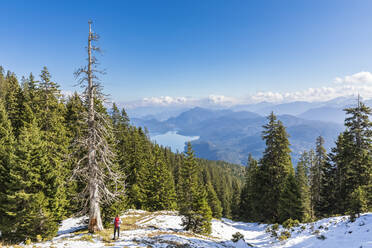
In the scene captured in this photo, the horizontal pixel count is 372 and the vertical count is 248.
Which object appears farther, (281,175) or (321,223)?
(281,175)

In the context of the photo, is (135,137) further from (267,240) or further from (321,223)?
(321,223)

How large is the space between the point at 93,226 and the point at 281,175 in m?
26.9

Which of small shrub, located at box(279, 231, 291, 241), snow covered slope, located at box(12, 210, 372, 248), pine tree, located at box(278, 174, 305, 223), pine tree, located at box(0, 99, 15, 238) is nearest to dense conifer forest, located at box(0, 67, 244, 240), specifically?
pine tree, located at box(0, 99, 15, 238)

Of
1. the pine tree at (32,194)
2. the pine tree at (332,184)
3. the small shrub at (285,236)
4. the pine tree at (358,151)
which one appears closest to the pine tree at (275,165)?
the pine tree at (332,184)

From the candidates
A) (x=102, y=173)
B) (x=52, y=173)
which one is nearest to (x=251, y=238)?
(x=102, y=173)

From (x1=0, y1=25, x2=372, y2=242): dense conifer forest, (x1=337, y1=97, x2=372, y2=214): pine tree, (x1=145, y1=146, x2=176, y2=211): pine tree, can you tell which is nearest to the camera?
(x1=0, y1=25, x2=372, y2=242): dense conifer forest

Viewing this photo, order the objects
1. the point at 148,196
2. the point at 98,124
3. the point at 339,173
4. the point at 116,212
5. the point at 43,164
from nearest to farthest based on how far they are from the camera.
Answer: the point at 98,124 < the point at 43,164 < the point at 116,212 < the point at 339,173 < the point at 148,196

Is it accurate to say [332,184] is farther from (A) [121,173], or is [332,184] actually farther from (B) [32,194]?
(B) [32,194]

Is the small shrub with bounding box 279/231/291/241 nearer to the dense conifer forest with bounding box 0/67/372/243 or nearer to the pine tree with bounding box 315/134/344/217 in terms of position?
the dense conifer forest with bounding box 0/67/372/243

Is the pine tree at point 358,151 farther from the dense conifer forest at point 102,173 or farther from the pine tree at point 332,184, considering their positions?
the pine tree at point 332,184

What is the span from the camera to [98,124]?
45.7 ft

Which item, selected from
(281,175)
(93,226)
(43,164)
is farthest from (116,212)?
(281,175)

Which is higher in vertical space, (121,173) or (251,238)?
(121,173)

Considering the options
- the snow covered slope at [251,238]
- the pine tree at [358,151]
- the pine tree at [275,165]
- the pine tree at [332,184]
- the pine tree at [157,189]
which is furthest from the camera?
the pine tree at [157,189]
